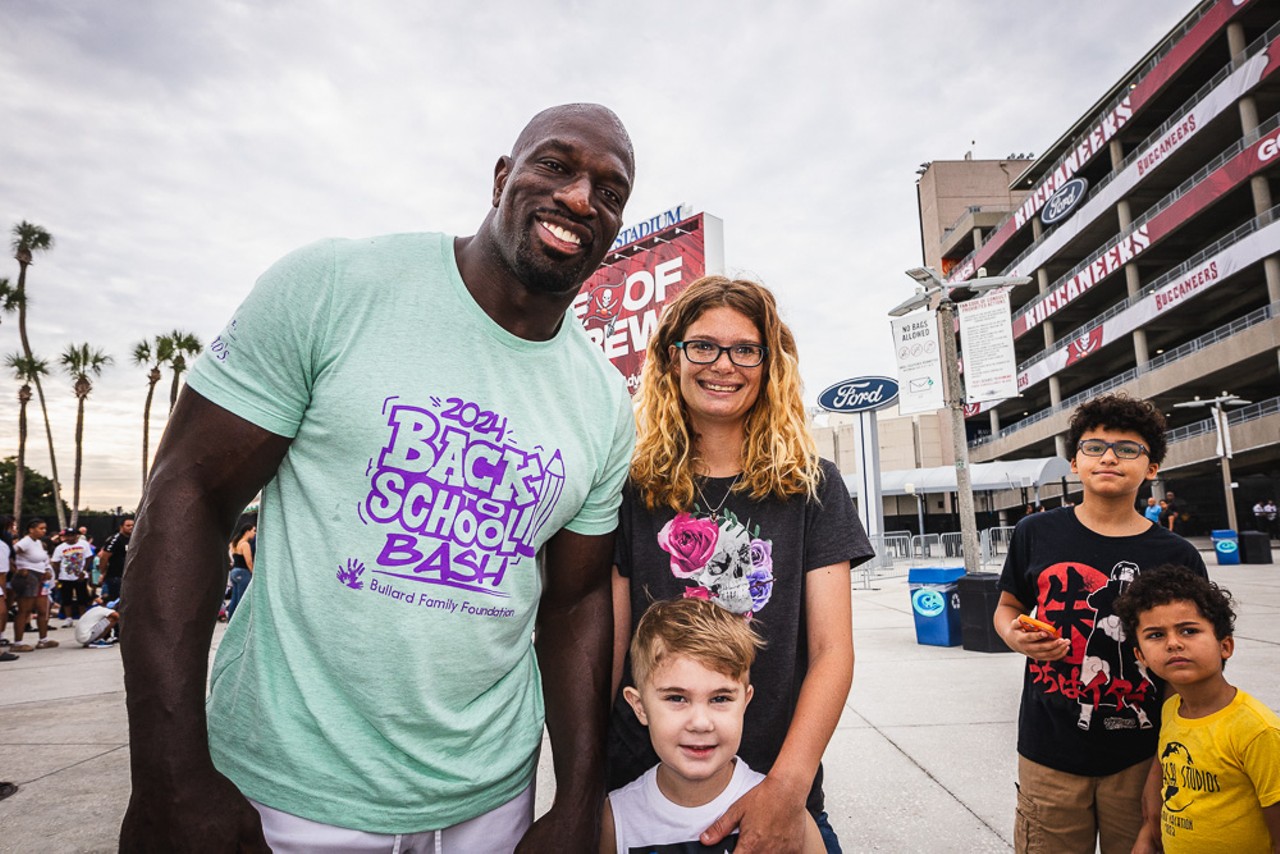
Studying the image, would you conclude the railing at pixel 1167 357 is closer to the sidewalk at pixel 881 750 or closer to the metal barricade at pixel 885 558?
the metal barricade at pixel 885 558

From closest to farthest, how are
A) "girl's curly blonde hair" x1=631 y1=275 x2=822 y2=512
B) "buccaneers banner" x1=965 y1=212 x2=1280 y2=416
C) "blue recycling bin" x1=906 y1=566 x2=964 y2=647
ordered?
"girl's curly blonde hair" x1=631 y1=275 x2=822 y2=512 < "blue recycling bin" x1=906 y1=566 x2=964 y2=647 < "buccaneers banner" x1=965 y1=212 x2=1280 y2=416

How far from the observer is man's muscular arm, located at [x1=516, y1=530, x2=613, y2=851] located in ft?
5.81

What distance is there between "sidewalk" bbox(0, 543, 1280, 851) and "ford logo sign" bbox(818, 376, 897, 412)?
432 inches

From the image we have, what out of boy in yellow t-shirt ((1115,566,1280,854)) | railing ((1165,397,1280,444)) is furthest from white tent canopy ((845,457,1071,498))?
boy in yellow t-shirt ((1115,566,1280,854))

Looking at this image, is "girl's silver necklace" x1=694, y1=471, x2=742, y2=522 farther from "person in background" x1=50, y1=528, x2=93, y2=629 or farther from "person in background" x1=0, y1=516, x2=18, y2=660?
"person in background" x1=50, y1=528, x2=93, y2=629

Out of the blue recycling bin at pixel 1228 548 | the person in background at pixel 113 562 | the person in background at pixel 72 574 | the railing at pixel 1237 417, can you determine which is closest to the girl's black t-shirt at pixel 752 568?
the person in background at pixel 113 562

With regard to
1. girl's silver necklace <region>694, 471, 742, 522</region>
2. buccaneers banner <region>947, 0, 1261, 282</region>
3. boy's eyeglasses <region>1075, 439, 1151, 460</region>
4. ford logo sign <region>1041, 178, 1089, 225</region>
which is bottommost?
girl's silver necklace <region>694, 471, 742, 522</region>

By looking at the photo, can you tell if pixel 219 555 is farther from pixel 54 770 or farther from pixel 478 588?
pixel 54 770

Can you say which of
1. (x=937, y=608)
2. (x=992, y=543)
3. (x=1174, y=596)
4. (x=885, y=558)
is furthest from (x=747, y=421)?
(x=992, y=543)

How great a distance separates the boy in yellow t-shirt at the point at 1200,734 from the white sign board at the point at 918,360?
406 inches

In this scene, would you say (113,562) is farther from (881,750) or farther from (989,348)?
(989,348)

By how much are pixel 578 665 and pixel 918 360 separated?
1196cm

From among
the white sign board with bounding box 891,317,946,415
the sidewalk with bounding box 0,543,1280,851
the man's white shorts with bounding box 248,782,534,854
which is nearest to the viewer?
the man's white shorts with bounding box 248,782,534,854

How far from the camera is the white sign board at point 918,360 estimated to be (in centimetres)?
1245
